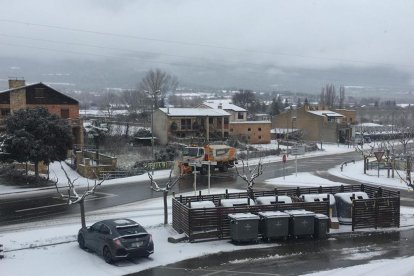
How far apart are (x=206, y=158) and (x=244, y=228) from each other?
28787 millimetres

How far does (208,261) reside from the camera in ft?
58.7

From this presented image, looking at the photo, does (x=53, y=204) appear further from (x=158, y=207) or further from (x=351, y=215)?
(x=351, y=215)

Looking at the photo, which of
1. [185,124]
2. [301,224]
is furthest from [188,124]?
[301,224]

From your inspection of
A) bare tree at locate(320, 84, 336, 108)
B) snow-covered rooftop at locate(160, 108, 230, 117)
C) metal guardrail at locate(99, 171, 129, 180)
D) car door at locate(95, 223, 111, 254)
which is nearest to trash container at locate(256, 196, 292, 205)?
car door at locate(95, 223, 111, 254)

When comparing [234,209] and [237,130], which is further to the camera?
[237,130]

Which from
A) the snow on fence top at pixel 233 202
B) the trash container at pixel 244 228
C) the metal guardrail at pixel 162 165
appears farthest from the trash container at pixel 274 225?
the metal guardrail at pixel 162 165

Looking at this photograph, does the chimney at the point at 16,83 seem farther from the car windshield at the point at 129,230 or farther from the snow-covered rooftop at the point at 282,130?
the snow-covered rooftop at the point at 282,130

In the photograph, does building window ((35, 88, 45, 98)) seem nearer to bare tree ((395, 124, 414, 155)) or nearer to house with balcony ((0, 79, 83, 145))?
house with balcony ((0, 79, 83, 145))

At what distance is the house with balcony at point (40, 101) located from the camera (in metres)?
57.7

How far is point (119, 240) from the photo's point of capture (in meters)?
17.3

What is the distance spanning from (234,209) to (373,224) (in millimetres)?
6929

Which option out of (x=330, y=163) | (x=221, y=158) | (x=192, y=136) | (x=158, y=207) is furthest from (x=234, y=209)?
(x=192, y=136)

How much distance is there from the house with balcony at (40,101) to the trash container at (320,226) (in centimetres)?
4056

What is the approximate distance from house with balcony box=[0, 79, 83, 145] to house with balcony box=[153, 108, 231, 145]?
1516cm
